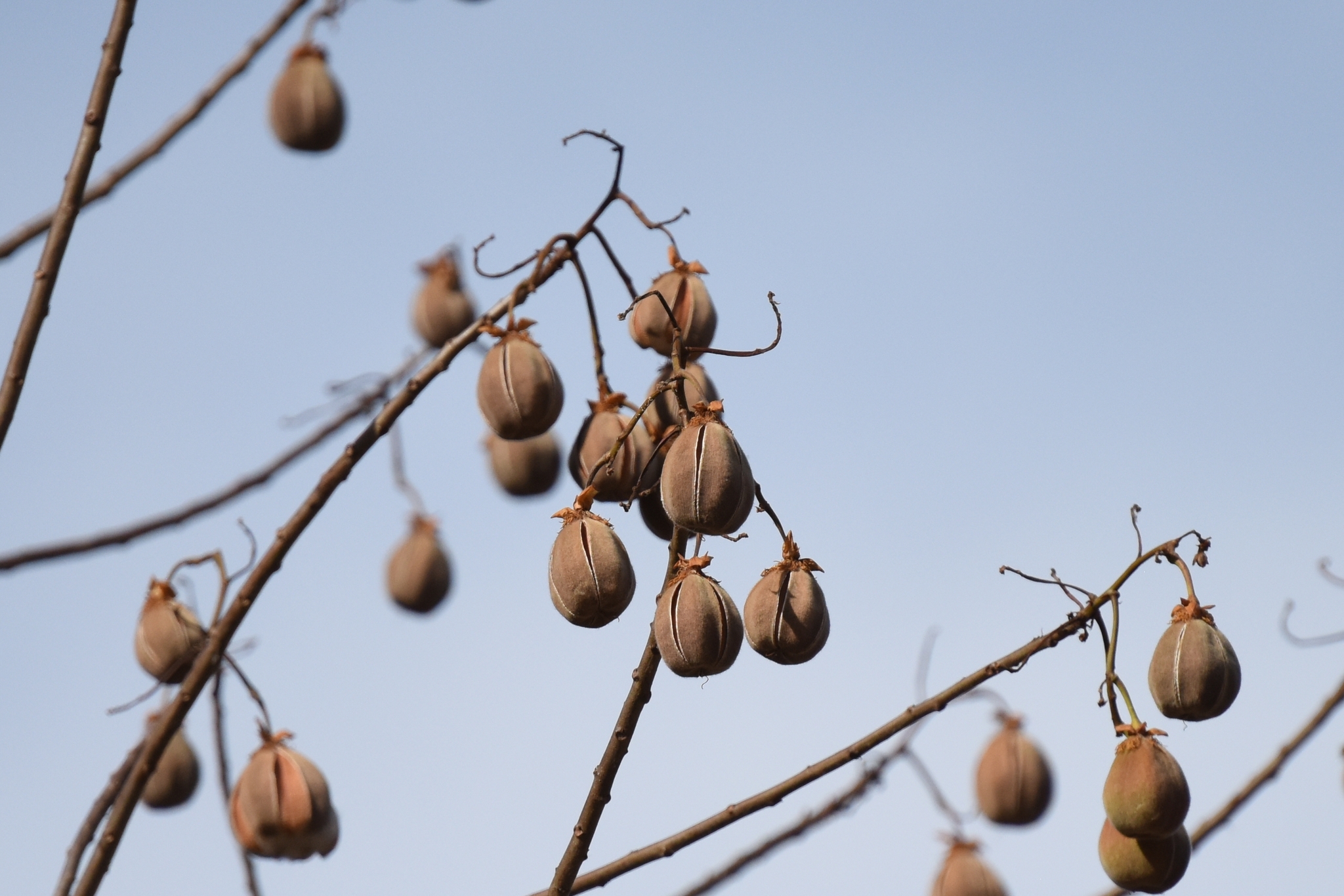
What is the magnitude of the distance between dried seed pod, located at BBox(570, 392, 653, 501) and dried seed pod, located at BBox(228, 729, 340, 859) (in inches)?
37.0

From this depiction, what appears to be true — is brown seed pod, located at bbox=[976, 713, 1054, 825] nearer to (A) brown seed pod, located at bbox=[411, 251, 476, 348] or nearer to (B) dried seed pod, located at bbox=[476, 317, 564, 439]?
(A) brown seed pod, located at bbox=[411, 251, 476, 348]

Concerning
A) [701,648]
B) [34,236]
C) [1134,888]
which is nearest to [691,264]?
[701,648]

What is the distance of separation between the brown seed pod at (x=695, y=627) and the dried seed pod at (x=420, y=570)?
3346mm

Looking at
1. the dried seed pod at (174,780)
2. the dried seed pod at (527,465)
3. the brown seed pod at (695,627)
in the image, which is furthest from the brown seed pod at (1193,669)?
the dried seed pod at (174,780)

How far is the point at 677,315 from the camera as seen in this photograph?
278 cm

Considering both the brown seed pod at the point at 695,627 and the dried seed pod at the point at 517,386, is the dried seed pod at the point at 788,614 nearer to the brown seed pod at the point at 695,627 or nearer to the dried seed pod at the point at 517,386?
the brown seed pod at the point at 695,627

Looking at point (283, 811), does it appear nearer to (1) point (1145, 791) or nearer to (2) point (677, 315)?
(2) point (677, 315)

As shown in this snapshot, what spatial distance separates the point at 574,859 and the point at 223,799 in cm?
147

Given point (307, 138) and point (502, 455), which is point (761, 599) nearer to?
point (502, 455)

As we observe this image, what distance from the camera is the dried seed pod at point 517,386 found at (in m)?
2.73

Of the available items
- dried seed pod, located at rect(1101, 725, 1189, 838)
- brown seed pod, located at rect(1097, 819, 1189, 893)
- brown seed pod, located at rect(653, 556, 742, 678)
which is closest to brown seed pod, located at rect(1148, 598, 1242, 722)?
dried seed pod, located at rect(1101, 725, 1189, 838)

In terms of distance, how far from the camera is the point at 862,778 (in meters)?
3.49

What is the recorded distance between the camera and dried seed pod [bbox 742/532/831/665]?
7.32ft

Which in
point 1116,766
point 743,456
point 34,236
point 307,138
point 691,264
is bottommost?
point 1116,766
